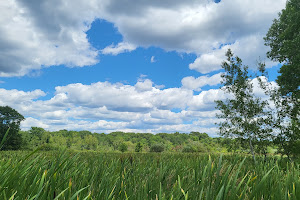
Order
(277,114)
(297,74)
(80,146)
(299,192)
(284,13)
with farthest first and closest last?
1. (80,146)
2. (284,13)
3. (297,74)
4. (277,114)
5. (299,192)

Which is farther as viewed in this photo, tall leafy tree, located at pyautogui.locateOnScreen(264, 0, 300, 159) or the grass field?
tall leafy tree, located at pyautogui.locateOnScreen(264, 0, 300, 159)

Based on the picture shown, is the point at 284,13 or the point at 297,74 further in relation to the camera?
the point at 284,13

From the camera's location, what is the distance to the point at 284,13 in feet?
67.6

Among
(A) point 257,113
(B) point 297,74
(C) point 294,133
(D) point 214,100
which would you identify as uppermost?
(B) point 297,74

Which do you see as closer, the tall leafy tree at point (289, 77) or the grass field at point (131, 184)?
the grass field at point (131, 184)

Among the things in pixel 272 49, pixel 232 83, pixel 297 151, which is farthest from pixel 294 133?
pixel 272 49

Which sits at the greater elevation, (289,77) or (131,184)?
(289,77)

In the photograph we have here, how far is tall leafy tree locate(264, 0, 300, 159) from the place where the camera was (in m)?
12.9

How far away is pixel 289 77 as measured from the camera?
56.7 feet

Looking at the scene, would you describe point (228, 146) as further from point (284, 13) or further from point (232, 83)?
point (284, 13)

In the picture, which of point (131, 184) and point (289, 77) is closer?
point (131, 184)

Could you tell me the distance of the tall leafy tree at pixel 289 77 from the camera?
509 inches

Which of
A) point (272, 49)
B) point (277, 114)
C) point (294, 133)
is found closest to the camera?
point (294, 133)

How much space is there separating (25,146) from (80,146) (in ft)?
53.1
